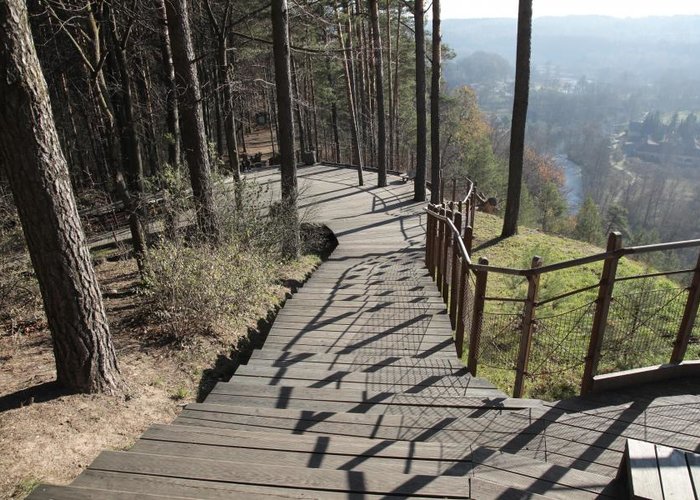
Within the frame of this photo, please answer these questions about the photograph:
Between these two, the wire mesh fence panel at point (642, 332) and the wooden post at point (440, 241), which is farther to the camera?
the wooden post at point (440, 241)

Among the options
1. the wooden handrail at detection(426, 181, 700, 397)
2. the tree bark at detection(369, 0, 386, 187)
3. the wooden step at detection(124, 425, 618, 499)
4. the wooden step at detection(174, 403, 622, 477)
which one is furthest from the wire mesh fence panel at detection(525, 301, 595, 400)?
the tree bark at detection(369, 0, 386, 187)

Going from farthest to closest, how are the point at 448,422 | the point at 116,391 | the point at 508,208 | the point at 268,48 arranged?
the point at 268,48 → the point at 508,208 → the point at 116,391 → the point at 448,422

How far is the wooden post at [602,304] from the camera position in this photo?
3453 millimetres

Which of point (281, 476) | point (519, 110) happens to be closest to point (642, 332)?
point (281, 476)

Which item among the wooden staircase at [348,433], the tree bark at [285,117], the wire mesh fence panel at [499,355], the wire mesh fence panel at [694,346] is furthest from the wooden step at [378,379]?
the tree bark at [285,117]

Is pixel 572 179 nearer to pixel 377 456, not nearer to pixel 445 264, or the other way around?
pixel 445 264

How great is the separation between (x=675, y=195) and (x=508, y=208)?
87.4 meters

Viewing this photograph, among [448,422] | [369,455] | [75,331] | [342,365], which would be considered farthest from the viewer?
[342,365]

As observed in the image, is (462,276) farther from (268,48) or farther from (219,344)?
(268,48)

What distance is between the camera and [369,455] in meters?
2.54

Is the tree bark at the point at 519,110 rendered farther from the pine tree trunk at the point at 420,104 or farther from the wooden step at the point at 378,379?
the wooden step at the point at 378,379

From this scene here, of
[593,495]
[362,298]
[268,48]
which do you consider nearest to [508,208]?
[362,298]

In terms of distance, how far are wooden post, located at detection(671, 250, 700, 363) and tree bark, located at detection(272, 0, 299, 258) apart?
20.0 ft

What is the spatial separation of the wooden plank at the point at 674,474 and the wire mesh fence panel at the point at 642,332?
8.33 ft
